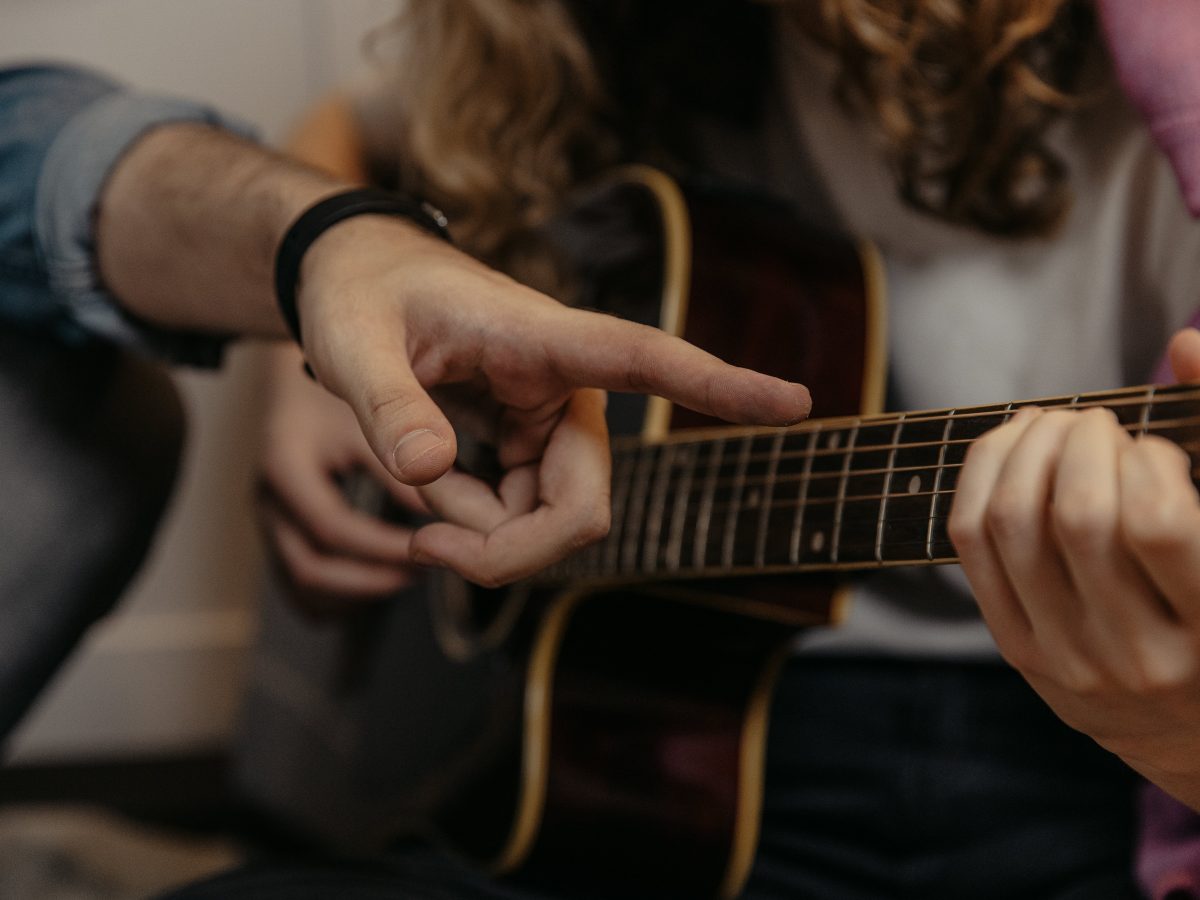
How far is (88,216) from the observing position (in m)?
0.75

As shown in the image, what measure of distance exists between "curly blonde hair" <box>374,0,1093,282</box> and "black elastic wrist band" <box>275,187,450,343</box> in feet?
0.80

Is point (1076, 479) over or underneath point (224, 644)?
over

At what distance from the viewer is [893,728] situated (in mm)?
791

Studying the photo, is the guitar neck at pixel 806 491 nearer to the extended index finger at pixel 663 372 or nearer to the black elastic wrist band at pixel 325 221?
the extended index finger at pixel 663 372

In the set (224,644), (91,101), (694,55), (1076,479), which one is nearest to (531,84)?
(694,55)

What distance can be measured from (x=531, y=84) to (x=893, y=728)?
609 mm

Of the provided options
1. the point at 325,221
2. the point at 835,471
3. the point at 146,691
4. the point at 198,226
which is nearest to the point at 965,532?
the point at 835,471

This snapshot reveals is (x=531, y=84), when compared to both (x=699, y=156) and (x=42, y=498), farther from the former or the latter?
(x=42, y=498)

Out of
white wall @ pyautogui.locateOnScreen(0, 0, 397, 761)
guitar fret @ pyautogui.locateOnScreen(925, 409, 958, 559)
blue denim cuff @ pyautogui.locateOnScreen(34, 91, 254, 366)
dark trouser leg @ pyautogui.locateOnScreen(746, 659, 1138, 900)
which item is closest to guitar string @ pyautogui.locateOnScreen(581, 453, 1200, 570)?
guitar fret @ pyautogui.locateOnScreen(925, 409, 958, 559)

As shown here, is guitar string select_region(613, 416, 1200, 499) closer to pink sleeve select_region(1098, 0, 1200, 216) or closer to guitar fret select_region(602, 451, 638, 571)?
guitar fret select_region(602, 451, 638, 571)

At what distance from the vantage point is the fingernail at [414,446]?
436 mm

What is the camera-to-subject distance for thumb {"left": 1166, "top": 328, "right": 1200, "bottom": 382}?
42cm

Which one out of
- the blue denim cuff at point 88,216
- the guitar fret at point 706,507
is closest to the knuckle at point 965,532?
the guitar fret at point 706,507

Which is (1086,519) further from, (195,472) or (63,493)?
(195,472)
